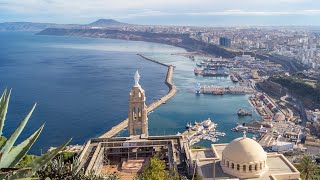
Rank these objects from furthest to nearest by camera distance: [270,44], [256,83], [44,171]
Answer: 1. [270,44]
2. [256,83]
3. [44,171]

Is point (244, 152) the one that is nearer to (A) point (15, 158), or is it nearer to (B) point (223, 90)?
(A) point (15, 158)

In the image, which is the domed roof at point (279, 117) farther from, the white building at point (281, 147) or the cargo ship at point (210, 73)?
the cargo ship at point (210, 73)

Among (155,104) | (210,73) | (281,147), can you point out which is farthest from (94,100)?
(210,73)

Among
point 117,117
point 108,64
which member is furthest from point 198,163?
point 108,64

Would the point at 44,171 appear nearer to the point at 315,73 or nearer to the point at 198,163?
the point at 198,163

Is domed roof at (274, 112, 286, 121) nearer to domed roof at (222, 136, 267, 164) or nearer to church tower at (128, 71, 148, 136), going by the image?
church tower at (128, 71, 148, 136)

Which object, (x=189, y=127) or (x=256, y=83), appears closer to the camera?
(x=189, y=127)

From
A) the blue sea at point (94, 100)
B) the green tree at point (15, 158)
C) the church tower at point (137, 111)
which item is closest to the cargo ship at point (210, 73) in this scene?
the blue sea at point (94, 100)
